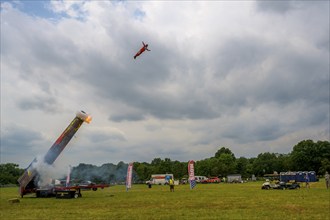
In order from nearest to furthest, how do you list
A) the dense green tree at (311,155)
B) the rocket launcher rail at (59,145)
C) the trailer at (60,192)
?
the trailer at (60,192) < the rocket launcher rail at (59,145) < the dense green tree at (311,155)

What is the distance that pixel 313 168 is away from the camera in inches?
4274

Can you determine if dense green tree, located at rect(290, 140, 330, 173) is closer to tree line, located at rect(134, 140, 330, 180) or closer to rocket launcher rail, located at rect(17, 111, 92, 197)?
tree line, located at rect(134, 140, 330, 180)

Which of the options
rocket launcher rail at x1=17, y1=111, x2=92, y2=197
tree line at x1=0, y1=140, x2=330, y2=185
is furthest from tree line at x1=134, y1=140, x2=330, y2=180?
rocket launcher rail at x1=17, y1=111, x2=92, y2=197

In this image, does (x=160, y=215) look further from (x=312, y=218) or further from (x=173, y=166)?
(x=173, y=166)

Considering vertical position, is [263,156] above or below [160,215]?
above

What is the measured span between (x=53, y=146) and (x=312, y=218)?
88.5 feet

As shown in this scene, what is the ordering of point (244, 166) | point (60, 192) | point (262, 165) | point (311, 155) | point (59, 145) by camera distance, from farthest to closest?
point (262, 165), point (244, 166), point (311, 155), point (59, 145), point (60, 192)

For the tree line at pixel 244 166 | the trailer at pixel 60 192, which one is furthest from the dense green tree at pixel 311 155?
the trailer at pixel 60 192

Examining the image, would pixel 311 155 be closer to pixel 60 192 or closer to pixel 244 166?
pixel 244 166

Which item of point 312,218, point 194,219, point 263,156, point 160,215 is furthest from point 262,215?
point 263,156

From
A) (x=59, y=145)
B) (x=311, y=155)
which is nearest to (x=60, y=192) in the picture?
(x=59, y=145)

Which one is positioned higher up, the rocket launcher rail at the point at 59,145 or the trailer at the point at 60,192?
the rocket launcher rail at the point at 59,145

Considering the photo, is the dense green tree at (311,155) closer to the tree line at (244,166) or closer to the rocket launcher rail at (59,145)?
the tree line at (244,166)

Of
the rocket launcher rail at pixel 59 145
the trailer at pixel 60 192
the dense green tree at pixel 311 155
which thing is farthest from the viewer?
the dense green tree at pixel 311 155
